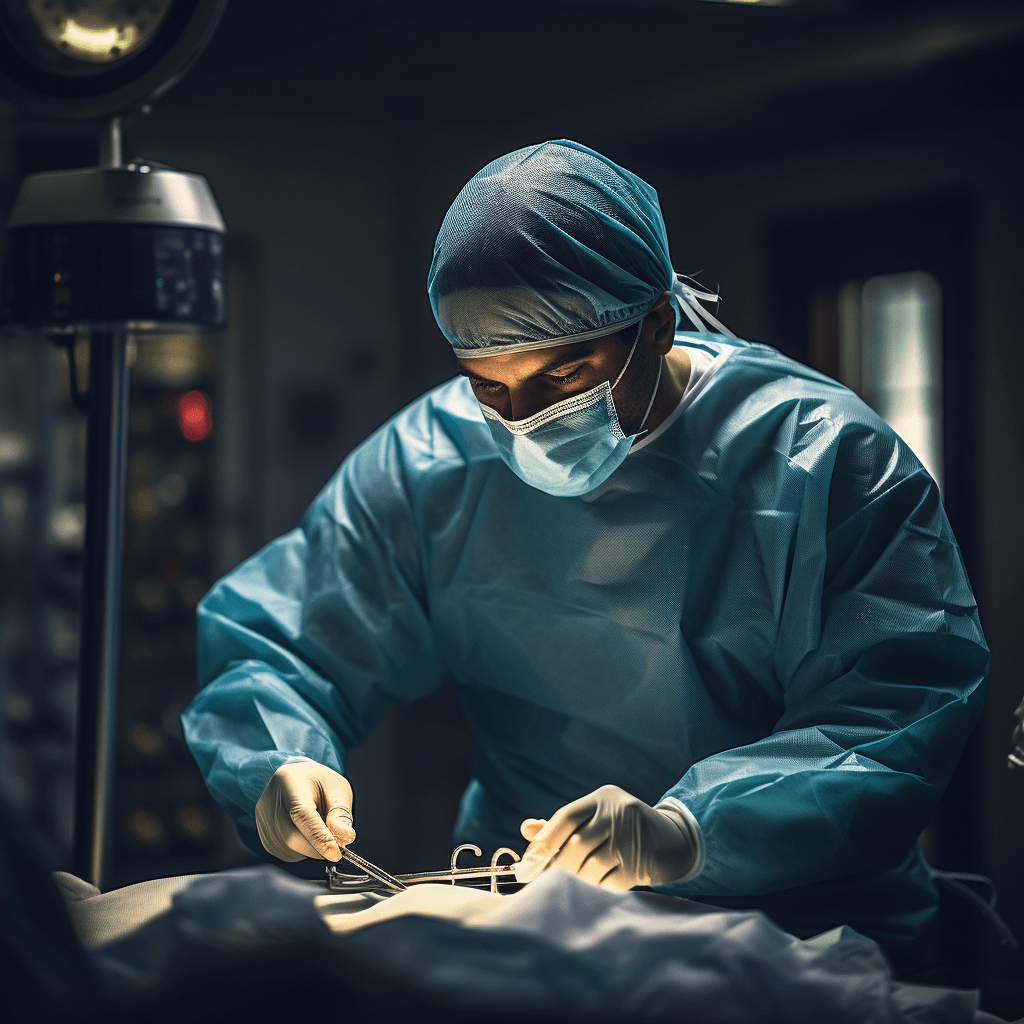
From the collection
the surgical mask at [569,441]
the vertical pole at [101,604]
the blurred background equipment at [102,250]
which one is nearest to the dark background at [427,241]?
the blurred background equipment at [102,250]

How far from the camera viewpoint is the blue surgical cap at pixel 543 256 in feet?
4.18

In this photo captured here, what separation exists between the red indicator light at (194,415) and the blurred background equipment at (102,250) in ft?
10.1

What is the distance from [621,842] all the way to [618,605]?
359 mm

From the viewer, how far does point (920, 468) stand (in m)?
1.34

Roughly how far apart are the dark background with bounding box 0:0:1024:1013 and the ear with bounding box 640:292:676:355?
2.58 metres

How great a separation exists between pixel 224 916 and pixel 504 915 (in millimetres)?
241

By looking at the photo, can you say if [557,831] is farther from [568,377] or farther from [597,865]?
[568,377]

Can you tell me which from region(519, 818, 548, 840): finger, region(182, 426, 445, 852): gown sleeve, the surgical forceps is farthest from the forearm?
region(519, 818, 548, 840): finger

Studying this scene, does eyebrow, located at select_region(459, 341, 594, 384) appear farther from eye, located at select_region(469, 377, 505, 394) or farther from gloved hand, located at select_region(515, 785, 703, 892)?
gloved hand, located at select_region(515, 785, 703, 892)

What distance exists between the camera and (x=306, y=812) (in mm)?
1289

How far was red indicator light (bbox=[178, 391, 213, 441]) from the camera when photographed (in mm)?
4664

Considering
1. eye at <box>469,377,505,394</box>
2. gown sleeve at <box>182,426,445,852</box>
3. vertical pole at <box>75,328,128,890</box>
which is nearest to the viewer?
eye at <box>469,377,505,394</box>

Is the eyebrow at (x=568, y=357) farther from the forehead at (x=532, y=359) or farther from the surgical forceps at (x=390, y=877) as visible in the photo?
the surgical forceps at (x=390, y=877)

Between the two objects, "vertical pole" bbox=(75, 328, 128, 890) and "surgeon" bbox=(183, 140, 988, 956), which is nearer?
"surgeon" bbox=(183, 140, 988, 956)
